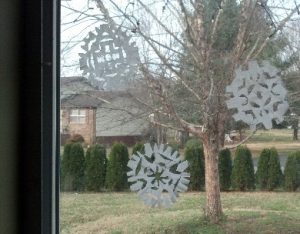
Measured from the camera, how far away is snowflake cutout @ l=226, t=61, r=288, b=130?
1473 mm

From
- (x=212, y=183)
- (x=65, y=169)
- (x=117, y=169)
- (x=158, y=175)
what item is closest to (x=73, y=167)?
(x=65, y=169)

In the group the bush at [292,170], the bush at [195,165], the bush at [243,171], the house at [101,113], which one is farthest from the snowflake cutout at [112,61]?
the bush at [292,170]

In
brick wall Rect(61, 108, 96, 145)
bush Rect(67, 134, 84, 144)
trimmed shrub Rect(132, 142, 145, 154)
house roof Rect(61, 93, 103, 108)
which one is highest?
house roof Rect(61, 93, 103, 108)

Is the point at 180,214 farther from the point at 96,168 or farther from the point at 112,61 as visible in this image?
the point at 112,61

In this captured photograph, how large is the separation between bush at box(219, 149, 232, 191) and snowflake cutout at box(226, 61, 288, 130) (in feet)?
0.32

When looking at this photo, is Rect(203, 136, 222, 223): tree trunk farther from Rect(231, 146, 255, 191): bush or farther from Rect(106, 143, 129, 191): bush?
Rect(106, 143, 129, 191): bush

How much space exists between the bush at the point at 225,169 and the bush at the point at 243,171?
0.01 metres

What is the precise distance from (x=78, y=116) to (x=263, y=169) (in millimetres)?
520

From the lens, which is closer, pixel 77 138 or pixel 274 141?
pixel 274 141

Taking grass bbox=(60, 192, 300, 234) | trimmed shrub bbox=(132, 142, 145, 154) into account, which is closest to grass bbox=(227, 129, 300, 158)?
grass bbox=(60, 192, 300, 234)

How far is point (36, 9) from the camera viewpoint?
5.14 ft

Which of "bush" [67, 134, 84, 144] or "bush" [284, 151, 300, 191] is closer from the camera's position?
"bush" [284, 151, 300, 191]

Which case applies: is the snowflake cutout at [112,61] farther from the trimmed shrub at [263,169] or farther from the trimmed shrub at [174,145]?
the trimmed shrub at [263,169]

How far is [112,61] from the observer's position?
5.08 ft
